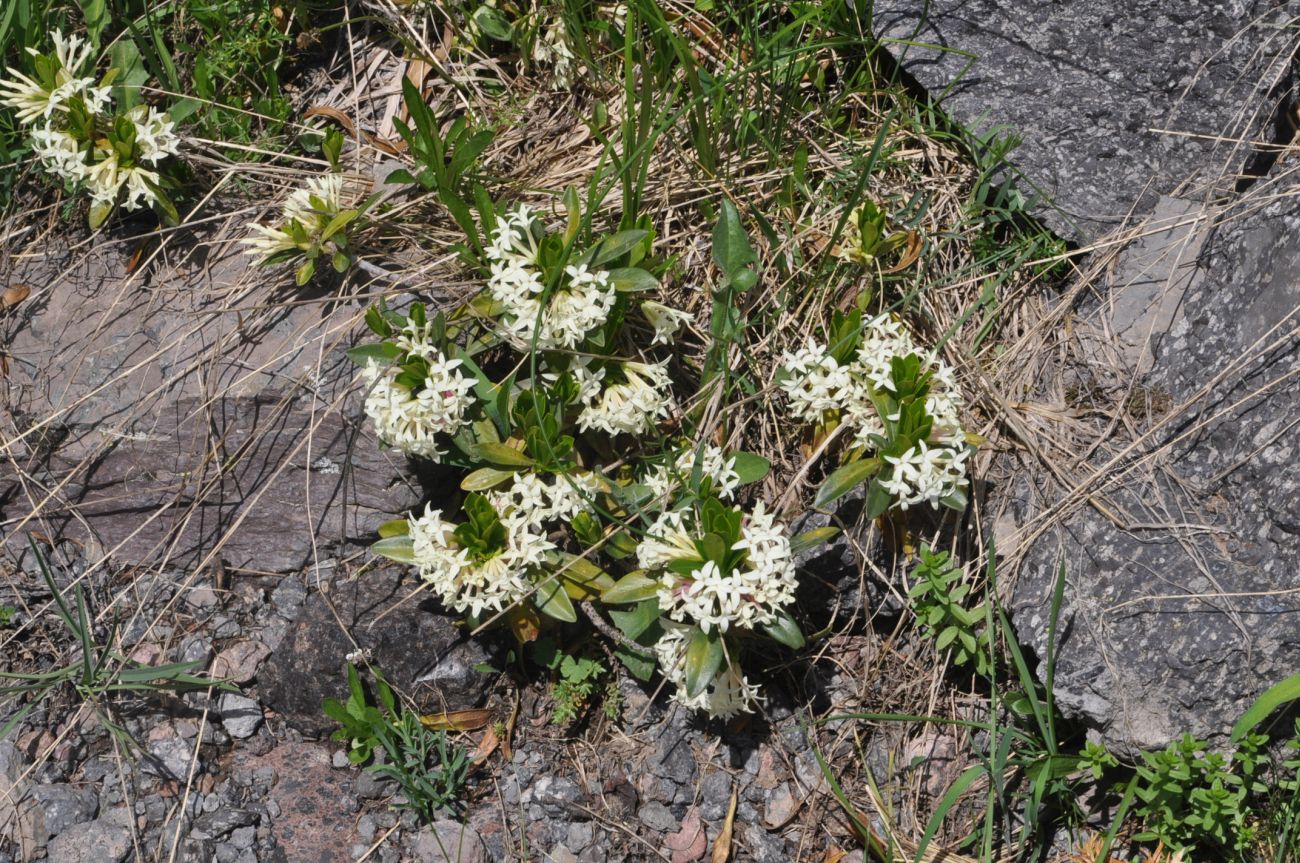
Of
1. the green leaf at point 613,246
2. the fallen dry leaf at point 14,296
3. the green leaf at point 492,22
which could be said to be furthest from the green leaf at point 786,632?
the fallen dry leaf at point 14,296

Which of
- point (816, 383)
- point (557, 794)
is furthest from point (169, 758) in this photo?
point (816, 383)

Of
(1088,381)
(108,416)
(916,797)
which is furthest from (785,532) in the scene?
(108,416)

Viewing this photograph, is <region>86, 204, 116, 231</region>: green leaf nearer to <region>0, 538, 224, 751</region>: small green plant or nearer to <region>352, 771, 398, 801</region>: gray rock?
<region>0, 538, 224, 751</region>: small green plant

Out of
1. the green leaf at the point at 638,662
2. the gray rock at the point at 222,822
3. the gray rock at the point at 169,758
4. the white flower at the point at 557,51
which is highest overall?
the white flower at the point at 557,51

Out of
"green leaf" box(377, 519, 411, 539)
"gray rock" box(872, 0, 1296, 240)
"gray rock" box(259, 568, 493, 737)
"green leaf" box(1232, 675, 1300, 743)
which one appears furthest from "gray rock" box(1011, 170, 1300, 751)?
"green leaf" box(377, 519, 411, 539)

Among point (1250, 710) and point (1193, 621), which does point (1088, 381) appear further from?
point (1250, 710)

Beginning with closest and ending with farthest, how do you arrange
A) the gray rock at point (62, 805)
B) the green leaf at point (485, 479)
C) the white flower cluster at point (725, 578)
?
the white flower cluster at point (725, 578) < the green leaf at point (485, 479) < the gray rock at point (62, 805)

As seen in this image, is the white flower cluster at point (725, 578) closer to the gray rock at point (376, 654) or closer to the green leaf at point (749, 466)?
the green leaf at point (749, 466)

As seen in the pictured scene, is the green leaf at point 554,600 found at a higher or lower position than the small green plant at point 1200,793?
higher
